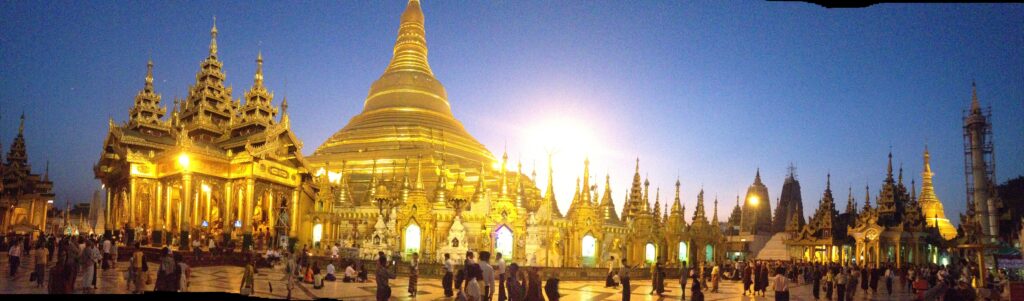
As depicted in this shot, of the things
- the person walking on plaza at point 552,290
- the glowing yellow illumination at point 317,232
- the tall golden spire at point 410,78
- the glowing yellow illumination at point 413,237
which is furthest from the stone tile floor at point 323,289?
the tall golden spire at point 410,78

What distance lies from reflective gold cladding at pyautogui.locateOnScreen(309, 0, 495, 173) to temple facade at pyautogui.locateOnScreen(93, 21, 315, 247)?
7319 millimetres

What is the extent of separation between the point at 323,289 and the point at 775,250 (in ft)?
128

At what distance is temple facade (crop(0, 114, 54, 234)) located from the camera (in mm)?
42688

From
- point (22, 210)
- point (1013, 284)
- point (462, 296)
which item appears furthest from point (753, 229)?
point (462, 296)

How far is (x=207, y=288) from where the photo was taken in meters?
16.7

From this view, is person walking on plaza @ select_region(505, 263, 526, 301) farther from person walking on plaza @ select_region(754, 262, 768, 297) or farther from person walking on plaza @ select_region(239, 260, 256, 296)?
person walking on plaza @ select_region(754, 262, 768, 297)

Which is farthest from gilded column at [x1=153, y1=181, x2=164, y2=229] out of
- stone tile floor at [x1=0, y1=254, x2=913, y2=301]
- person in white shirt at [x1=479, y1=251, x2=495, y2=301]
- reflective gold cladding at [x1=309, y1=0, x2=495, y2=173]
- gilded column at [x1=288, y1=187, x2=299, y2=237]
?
person in white shirt at [x1=479, y1=251, x2=495, y2=301]

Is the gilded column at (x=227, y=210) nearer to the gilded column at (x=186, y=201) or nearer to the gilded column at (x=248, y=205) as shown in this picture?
the gilded column at (x=248, y=205)

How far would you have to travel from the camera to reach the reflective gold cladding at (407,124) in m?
42.1

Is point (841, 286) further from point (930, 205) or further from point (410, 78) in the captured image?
point (930, 205)

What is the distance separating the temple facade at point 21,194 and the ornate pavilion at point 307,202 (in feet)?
44.6

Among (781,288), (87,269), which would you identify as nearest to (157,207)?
(87,269)

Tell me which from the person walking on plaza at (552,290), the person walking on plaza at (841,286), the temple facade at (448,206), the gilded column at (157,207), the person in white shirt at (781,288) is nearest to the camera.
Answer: the person walking on plaza at (552,290)

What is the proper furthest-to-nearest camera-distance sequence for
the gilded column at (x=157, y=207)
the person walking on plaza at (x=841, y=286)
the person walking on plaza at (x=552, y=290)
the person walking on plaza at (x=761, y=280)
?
the gilded column at (x=157, y=207) < the person walking on plaza at (x=761, y=280) < the person walking on plaza at (x=841, y=286) < the person walking on plaza at (x=552, y=290)
